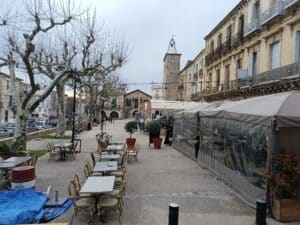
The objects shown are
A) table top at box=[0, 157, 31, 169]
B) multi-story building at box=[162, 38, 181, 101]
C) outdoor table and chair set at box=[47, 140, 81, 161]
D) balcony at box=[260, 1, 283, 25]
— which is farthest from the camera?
multi-story building at box=[162, 38, 181, 101]

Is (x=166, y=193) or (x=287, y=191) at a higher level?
(x=287, y=191)

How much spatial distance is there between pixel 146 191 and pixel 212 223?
270cm

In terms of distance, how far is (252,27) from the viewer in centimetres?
2069

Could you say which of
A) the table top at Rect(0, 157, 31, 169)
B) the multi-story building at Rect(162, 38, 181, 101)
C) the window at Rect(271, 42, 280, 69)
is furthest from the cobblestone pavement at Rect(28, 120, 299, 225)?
the multi-story building at Rect(162, 38, 181, 101)

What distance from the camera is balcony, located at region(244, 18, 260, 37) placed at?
65.5 feet

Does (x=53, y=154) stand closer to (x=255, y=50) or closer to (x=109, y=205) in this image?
(x=109, y=205)

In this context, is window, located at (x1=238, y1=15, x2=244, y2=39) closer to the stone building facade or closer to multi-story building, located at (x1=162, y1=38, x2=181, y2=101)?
the stone building facade

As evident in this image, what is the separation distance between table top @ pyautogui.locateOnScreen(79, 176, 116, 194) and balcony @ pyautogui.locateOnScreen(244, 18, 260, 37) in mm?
16497

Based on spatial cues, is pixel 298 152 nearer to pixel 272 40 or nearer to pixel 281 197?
pixel 281 197

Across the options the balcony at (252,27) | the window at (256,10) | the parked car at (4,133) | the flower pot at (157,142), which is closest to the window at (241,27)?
the balcony at (252,27)

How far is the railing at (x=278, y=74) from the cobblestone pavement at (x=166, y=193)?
6.76m

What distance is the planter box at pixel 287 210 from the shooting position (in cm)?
643

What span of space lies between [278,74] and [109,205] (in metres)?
13.5

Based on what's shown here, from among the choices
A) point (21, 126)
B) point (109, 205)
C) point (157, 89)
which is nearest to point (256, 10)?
point (21, 126)
